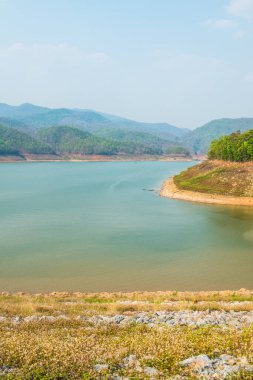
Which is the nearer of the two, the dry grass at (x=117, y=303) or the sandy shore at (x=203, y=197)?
the dry grass at (x=117, y=303)

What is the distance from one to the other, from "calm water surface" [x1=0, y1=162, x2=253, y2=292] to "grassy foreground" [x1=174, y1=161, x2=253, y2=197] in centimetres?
1018

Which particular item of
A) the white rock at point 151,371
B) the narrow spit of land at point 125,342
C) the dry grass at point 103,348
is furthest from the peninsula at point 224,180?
the white rock at point 151,371

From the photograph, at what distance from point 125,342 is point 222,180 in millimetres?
81822

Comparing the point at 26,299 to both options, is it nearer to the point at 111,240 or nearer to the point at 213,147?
the point at 111,240

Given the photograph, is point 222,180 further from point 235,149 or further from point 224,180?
point 235,149

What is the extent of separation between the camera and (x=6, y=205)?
74812 mm

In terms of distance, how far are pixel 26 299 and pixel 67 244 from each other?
66.4 ft

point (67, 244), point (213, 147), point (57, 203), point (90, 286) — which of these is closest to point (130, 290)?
point (90, 286)

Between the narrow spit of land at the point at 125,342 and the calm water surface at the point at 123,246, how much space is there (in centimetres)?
1124

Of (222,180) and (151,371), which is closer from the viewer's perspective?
(151,371)

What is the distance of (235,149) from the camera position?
10938 cm

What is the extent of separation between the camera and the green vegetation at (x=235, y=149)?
104 metres

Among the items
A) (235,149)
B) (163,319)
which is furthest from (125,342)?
(235,149)

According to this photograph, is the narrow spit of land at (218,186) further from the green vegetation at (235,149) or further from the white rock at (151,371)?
the white rock at (151,371)
